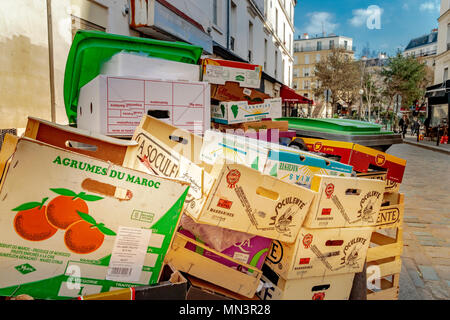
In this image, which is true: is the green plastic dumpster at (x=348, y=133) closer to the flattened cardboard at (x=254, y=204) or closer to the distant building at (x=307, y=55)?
the flattened cardboard at (x=254, y=204)

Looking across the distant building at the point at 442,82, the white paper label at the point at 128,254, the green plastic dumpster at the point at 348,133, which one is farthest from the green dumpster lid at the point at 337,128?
the distant building at the point at 442,82

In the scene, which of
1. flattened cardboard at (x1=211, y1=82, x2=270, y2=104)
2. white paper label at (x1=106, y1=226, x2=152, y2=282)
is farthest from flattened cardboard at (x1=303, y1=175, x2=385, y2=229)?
flattened cardboard at (x1=211, y1=82, x2=270, y2=104)

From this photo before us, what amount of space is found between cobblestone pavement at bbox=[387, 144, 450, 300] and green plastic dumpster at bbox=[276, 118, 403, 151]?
3.89ft

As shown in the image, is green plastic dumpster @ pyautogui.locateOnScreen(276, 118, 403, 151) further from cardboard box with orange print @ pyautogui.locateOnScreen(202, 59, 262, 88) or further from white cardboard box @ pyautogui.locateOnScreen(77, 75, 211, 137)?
white cardboard box @ pyautogui.locateOnScreen(77, 75, 211, 137)

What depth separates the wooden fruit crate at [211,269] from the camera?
1571 millimetres

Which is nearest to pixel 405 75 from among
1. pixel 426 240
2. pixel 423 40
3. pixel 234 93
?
pixel 426 240

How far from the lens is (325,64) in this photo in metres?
29.8

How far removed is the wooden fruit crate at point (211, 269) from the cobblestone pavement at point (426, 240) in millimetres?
1493

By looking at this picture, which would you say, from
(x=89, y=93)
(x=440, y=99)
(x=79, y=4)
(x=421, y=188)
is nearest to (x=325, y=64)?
(x=440, y=99)

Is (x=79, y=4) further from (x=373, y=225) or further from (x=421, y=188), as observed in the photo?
(x=421, y=188)

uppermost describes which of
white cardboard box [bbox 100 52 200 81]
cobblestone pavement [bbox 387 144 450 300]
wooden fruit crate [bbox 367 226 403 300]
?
white cardboard box [bbox 100 52 200 81]

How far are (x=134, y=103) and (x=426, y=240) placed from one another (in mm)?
3564

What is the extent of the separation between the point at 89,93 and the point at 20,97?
2.10 m

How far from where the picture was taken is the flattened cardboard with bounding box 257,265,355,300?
1.81 meters
